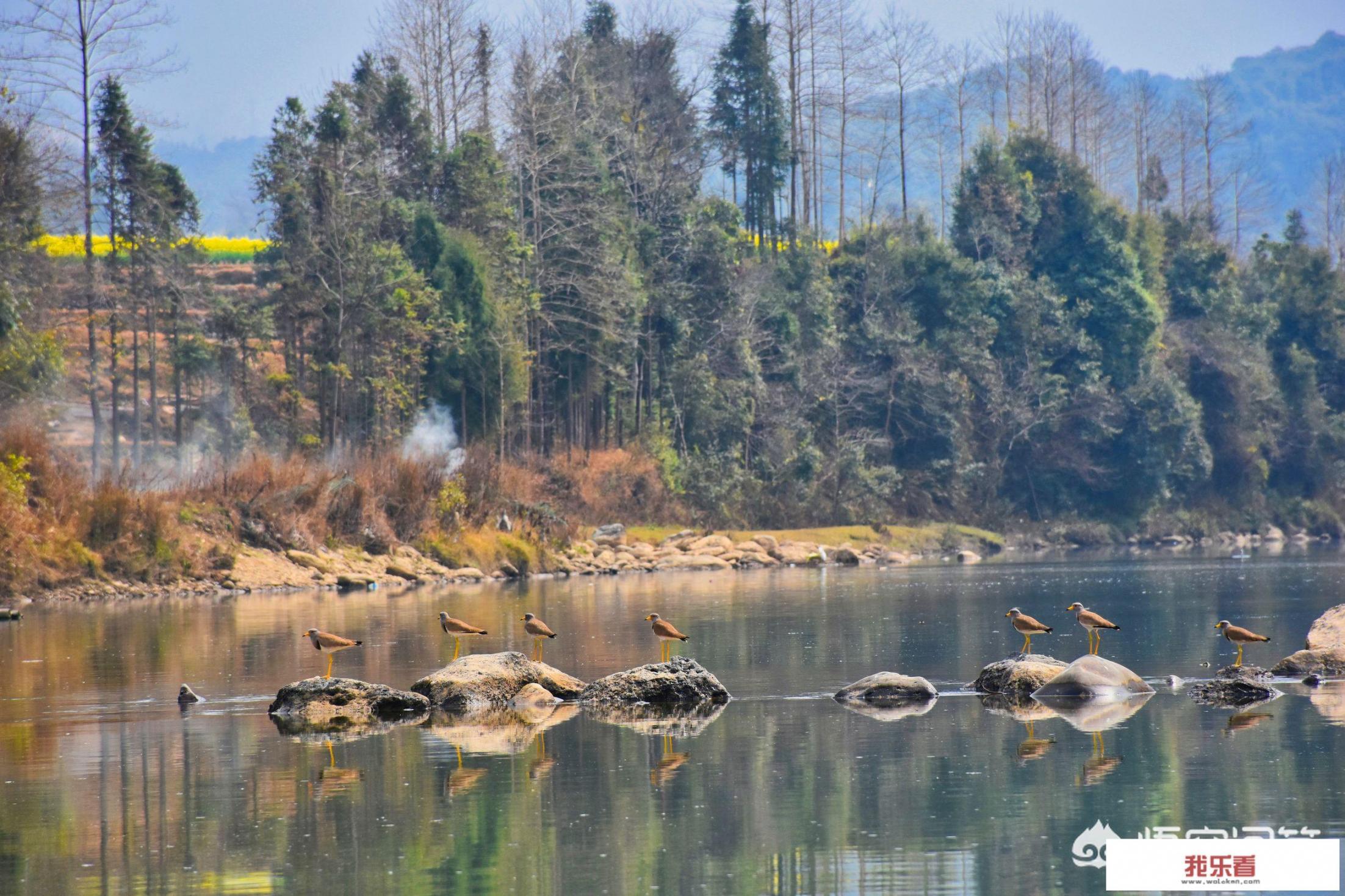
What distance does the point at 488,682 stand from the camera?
17.6m

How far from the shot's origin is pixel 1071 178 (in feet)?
244

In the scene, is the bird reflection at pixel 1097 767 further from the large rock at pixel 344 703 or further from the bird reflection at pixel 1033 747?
the large rock at pixel 344 703

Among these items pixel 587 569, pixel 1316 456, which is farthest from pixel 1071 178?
pixel 587 569

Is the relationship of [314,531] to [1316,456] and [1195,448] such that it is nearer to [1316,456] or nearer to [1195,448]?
[1195,448]

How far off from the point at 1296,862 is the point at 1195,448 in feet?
215

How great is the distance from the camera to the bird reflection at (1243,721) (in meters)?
14.7

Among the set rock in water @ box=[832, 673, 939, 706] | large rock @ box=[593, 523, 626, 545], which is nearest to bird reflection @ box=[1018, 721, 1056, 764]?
rock in water @ box=[832, 673, 939, 706]

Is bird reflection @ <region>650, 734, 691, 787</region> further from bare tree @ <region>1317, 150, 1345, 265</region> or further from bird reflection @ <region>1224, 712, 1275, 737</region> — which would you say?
bare tree @ <region>1317, 150, 1345, 265</region>

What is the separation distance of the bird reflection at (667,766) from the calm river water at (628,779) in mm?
54

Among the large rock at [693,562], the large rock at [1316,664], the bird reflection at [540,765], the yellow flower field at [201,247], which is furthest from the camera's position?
the yellow flower field at [201,247]

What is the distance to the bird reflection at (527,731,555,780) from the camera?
1308 cm

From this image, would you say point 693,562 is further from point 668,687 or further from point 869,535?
Answer: point 668,687

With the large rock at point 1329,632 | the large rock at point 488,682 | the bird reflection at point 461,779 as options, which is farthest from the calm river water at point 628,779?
the large rock at point 1329,632

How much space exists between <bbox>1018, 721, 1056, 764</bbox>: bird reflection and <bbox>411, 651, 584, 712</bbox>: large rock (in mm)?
5622
